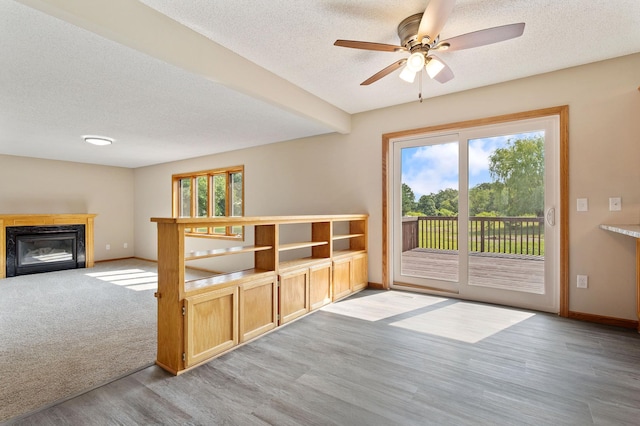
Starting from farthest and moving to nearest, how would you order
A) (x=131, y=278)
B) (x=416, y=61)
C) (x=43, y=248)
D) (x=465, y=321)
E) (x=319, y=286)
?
1. (x=43, y=248)
2. (x=131, y=278)
3. (x=319, y=286)
4. (x=465, y=321)
5. (x=416, y=61)

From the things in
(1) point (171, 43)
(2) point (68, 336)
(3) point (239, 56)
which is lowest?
(2) point (68, 336)

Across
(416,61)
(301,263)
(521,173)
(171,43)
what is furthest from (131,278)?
(521,173)

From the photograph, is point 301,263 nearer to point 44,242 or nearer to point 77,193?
point 44,242

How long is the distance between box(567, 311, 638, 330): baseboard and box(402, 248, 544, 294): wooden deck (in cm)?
35

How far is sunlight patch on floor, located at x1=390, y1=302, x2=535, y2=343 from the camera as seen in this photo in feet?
9.00

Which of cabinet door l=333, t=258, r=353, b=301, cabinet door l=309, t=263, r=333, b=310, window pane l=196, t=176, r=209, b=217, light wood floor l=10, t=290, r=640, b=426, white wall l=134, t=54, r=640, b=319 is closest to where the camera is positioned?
light wood floor l=10, t=290, r=640, b=426

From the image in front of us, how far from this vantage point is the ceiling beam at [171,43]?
5.81 ft

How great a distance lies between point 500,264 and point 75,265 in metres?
7.73

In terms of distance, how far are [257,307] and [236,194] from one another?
3550mm

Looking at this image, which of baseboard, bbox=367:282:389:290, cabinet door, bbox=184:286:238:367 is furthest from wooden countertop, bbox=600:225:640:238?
cabinet door, bbox=184:286:238:367

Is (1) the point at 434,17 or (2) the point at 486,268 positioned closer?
(1) the point at 434,17

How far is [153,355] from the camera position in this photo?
8.07 feet

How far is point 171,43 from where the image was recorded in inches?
86.9

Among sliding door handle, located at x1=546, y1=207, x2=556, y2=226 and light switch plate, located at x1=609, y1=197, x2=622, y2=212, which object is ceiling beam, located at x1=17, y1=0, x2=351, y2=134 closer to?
sliding door handle, located at x1=546, y1=207, x2=556, y2=226
